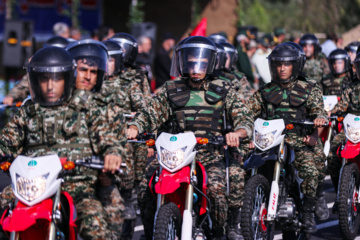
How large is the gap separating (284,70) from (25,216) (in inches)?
167

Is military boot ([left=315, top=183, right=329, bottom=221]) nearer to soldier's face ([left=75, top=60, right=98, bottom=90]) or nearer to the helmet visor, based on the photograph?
soldier's face ([left=75, top=60, right=98, bottom=90])

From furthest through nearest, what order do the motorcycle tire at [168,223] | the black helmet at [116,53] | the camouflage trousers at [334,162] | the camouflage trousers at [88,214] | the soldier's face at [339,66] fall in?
the soldier's face at [339,66] → the black helmet at [116,53] → the camouflage trousers at [334,162] → the motorcycle tire at [168,223] → the camouflage trousers at [88,214]

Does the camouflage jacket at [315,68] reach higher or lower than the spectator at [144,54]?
lower

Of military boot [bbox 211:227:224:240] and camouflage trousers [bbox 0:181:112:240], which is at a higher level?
camouflage trousers [bbox 0:181:112:240]

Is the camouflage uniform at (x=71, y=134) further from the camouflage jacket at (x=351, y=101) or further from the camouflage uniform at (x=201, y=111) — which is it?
the camouflage jacket at (x=351, y=101)

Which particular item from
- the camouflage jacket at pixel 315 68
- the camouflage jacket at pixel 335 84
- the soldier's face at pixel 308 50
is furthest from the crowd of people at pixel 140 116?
the soldier's face at pixel 308 50

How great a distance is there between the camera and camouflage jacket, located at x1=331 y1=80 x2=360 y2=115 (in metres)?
8.99

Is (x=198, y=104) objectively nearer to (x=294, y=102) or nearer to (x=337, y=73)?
(x=294, y=102)

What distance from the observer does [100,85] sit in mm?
6316

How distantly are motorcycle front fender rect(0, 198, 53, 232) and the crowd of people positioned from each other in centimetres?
39

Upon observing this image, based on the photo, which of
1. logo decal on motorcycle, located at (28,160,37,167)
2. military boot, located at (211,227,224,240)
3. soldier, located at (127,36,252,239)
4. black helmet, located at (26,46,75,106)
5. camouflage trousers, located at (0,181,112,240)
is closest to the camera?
logo decal on motorcycle, located at (28,160,37,167)

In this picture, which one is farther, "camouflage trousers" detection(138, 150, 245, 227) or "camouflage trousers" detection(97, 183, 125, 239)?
"camouflage trousers" detection(138, 150, 245, 227)

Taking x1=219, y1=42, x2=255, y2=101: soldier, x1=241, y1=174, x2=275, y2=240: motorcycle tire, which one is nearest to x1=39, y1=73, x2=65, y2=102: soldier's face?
x1=241, y1=174, x2=275, y2=240: motorcycle tire

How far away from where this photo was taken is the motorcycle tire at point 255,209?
6867 mm
